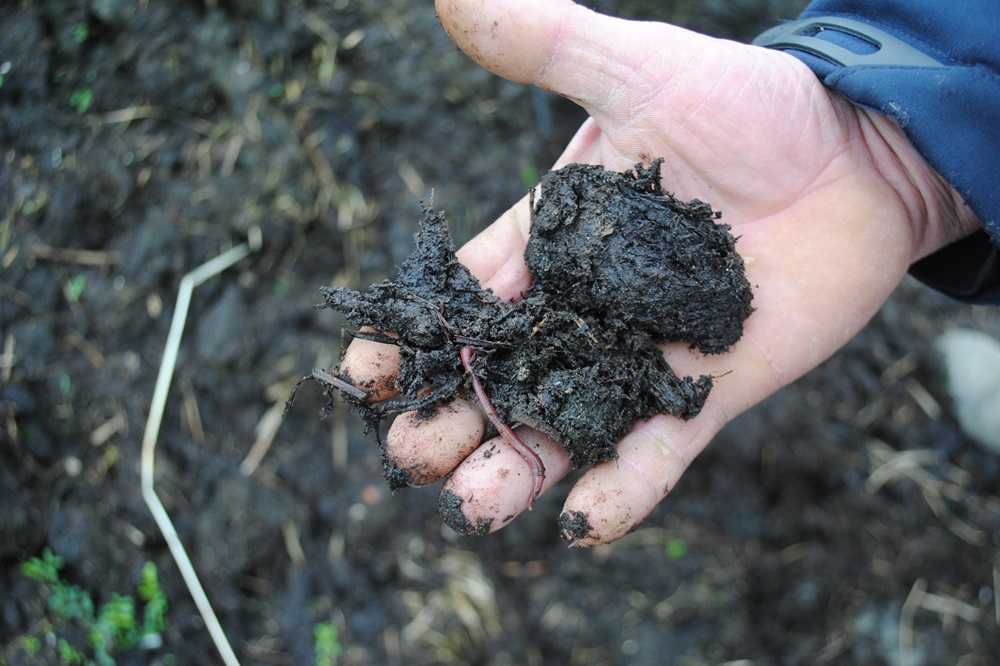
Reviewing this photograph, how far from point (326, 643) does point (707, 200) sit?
252 centimetres

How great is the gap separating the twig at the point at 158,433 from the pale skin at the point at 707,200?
1.43 metres

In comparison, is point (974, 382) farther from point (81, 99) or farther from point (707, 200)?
point (81, 99)

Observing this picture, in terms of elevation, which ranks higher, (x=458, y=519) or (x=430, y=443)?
(x=430, y=443)

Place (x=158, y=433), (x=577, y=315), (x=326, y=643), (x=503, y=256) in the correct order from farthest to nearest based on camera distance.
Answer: (x=158, y=433) < (x=326, y=643) < (x=503, y=256) < (x=577, y=315)

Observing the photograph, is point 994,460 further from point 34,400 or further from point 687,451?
point 34,400

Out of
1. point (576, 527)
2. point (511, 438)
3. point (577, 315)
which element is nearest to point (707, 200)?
point (577, 315)

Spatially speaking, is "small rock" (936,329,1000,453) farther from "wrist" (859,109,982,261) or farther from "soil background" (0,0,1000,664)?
"wrist" (859,109,982,261)

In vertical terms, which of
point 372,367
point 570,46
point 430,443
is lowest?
point 430,443

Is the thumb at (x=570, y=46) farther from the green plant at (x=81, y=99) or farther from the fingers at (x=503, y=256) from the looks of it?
the green plant at (x=81, y=99)

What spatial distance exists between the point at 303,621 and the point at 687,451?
1932 mm

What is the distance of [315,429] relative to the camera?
11.4 ft

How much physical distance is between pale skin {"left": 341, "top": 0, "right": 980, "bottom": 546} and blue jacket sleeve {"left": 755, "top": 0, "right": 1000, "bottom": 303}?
0.18 metres

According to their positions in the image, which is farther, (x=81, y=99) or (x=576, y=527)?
(x=81, y=99)

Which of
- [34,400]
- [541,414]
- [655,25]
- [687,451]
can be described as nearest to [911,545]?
[687,451]
